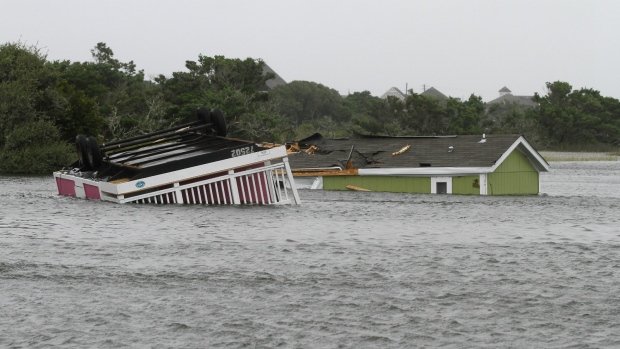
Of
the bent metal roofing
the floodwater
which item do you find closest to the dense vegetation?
the bent metal roofing

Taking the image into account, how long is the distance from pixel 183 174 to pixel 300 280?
14.9 meters

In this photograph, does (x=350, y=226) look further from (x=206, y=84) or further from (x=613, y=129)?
(x=613, y=129)

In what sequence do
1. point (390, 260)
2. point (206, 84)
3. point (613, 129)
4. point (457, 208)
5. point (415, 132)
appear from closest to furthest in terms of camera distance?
point (390, 260), point (457, 208), point (206, 84), point (415, 132), point (613, 129)

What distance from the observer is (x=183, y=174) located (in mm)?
29438

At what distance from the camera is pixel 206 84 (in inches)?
3748

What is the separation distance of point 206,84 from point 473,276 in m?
81.2

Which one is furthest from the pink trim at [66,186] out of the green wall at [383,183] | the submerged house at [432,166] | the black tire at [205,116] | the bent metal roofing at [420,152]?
the bent metal roofing at [420,152]

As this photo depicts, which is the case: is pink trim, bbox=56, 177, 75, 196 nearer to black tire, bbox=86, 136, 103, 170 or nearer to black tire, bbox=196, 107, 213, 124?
black tire, bbox=86, 136, 103, 170

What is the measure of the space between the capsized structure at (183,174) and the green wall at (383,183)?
41.2 feet

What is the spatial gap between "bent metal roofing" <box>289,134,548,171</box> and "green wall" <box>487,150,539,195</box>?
400 mm

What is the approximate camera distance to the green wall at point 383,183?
45062 mm

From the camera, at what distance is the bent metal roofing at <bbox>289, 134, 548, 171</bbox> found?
44.5 m

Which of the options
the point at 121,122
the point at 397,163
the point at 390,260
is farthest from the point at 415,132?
the point at 390,260

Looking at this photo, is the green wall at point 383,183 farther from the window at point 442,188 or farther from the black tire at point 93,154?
the black tire at point 93,154
